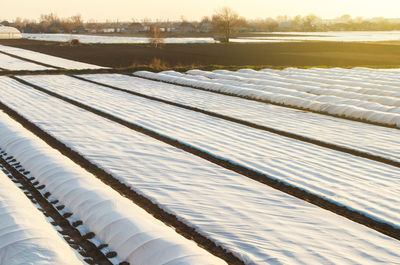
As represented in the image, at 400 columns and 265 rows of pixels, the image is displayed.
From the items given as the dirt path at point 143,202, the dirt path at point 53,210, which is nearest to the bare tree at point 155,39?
the dirt path at point 143,202

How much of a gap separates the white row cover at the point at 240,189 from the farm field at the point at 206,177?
2 cm

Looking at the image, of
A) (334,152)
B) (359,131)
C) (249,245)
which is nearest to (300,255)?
(249,245)

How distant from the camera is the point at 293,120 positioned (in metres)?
13.6

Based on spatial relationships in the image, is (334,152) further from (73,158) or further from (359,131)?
(73,158)

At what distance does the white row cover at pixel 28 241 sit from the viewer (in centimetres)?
488

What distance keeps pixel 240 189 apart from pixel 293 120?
634 cm

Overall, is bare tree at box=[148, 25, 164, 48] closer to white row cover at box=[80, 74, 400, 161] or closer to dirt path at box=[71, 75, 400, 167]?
white row cover at box=[80, 74, 400, 161]

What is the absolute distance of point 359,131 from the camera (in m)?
12.1

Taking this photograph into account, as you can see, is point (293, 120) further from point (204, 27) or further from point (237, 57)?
point (204, 27)

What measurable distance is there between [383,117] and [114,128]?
293 inches

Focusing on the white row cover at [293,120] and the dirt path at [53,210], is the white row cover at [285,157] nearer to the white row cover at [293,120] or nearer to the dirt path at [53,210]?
the white row cover at [293,120]

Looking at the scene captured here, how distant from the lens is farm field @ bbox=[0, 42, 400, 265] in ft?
18.5

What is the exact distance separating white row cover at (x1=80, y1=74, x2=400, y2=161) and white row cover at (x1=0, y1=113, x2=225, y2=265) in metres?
5.84

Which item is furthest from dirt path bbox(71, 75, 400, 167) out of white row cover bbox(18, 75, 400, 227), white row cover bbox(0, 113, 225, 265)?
white row cover bbox(0, 113, 225, 265)
